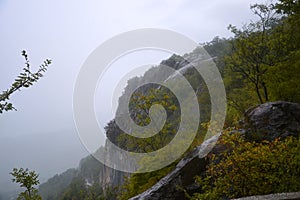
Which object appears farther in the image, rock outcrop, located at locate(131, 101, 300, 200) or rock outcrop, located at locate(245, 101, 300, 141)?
rock outcrop, located at locate(245, 101, 300, 141)

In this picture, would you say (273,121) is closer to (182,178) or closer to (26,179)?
(182,178)

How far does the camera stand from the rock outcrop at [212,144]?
5539 mm

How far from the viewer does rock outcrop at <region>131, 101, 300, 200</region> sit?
5539 millimetres

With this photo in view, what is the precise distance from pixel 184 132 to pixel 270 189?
3.84 m

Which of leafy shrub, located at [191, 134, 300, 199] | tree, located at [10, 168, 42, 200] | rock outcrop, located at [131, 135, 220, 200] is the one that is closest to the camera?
tree, located at [10, 168, 42, 200]

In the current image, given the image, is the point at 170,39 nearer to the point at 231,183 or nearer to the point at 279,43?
the point at 231,183

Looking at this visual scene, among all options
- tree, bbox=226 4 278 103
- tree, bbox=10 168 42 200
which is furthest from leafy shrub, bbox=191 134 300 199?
tree, bbox=226 4 278 103

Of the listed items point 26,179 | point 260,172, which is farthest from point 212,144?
point 26,179

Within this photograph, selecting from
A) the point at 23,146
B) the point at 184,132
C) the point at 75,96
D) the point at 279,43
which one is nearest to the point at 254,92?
the point at 279,43

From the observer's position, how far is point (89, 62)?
5.61 meters

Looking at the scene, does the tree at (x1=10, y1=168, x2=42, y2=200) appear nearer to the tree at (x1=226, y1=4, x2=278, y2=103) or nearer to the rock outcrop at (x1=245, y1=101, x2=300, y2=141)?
the rock outcrop at (x1=245, y1=101, x2=300, y2=141)

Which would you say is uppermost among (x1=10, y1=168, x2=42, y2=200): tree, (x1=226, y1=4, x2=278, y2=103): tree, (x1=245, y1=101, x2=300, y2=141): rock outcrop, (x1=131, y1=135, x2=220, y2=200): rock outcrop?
(x1=226, y1=4, x2=278, y2=103): tree

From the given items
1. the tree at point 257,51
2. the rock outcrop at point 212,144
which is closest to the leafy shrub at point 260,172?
the rock outcrop at point 212,144

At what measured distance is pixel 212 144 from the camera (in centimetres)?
555
